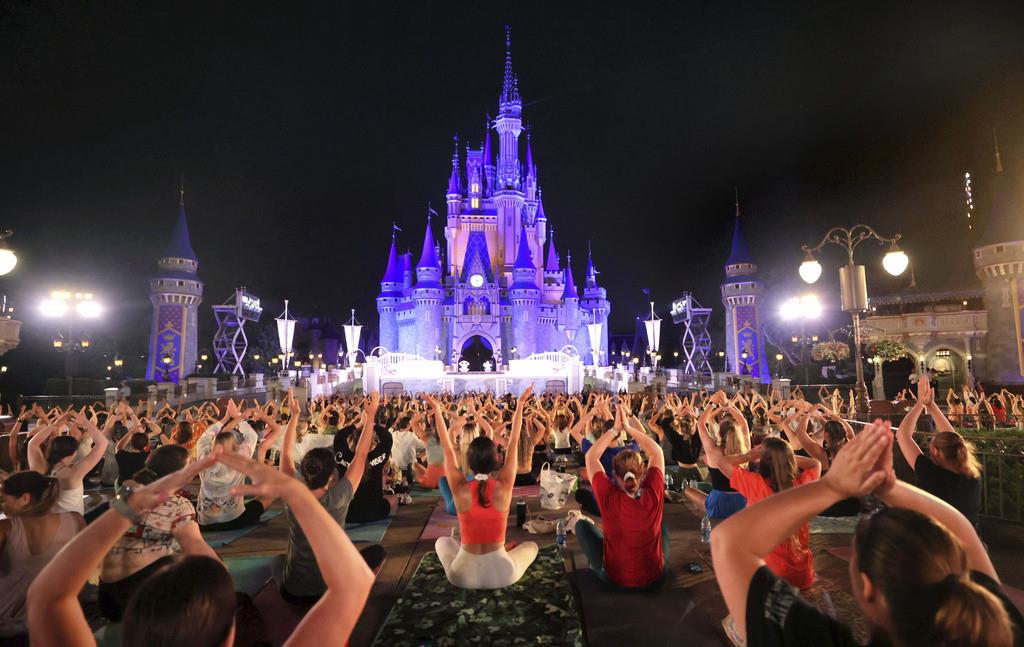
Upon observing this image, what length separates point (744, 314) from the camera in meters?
46.2

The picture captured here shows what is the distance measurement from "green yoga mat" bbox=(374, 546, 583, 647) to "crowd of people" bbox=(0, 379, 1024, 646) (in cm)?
17

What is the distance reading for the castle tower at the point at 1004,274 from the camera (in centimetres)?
2509

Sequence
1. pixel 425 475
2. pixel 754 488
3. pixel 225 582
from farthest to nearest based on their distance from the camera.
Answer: pixel 425 475
pixel 754 488
pixel 225 582

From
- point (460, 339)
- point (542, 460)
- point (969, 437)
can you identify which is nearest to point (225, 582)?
point (542, 460)

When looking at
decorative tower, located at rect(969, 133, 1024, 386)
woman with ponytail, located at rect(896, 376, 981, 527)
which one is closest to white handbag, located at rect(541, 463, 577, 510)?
woman with ponytail, located at rect(896, 376, 981, 527)

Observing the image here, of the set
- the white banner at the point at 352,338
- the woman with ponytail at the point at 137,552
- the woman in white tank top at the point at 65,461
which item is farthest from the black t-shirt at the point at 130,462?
the white banner at the point at 352,338

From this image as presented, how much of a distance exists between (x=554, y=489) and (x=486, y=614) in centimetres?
333

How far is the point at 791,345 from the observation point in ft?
178

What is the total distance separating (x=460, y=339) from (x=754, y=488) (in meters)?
52.4

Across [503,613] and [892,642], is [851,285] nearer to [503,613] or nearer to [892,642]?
[503,613]

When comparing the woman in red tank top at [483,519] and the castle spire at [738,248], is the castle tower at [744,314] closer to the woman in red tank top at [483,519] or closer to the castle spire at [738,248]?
the castle spire at [738,248]

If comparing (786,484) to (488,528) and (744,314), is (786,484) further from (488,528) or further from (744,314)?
(744,314)

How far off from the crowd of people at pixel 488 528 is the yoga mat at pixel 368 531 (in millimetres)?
136

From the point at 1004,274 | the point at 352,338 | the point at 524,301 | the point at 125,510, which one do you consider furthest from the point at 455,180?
the point at 125,510
